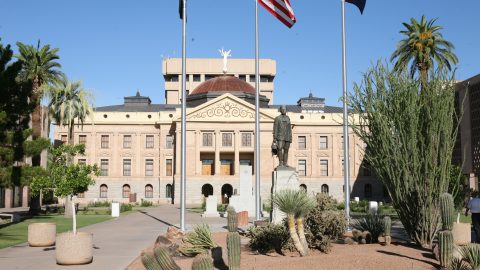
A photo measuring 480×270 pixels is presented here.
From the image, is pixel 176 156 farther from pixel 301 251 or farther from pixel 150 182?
pixel 301 251

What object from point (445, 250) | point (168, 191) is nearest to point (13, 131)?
point (445, 250)

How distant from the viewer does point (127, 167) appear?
3017 inches

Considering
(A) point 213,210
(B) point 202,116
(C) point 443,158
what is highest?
(B) point 202,116

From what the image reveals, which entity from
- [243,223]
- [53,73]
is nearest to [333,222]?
[243,223]

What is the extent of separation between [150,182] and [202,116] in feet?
40.4

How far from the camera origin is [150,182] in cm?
7575

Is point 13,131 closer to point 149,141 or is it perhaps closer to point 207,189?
point 207,189

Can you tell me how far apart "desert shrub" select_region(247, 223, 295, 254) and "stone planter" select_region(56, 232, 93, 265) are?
4.58 metres

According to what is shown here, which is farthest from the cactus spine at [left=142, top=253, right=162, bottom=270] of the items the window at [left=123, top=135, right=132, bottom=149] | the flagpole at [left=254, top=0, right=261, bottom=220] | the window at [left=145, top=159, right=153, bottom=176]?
the window at [left=123, top=135, right=132, bottom=149]

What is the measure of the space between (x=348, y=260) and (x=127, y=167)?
2643 inches

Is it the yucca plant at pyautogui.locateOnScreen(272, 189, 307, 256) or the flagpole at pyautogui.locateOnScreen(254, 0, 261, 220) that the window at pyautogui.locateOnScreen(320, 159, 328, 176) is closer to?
the flagpole at pyautogui.locateOnScreen(254, 0, 261, 220)

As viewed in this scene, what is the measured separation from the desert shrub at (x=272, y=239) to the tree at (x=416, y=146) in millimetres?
3689

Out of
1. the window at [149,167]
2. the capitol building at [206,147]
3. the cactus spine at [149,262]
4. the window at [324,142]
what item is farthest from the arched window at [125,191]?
the cactus spine at [149,262]

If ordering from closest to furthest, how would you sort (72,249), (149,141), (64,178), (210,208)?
(72,249) → (64,178) → (210,208) → (149,141)
